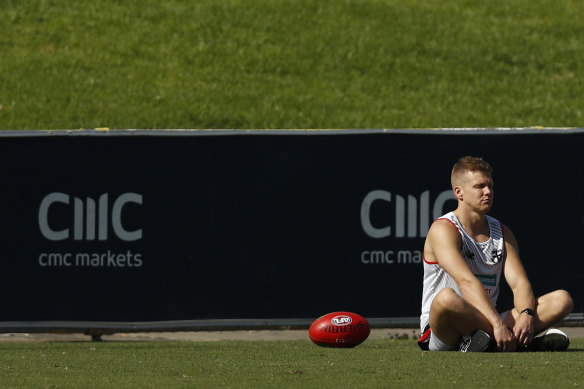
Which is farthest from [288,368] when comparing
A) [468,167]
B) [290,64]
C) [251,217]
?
[290,64]

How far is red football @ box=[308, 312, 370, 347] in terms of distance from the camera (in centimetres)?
854

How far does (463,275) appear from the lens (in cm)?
734

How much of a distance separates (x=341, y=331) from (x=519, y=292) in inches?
63.0

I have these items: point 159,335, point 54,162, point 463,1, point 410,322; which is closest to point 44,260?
point 54,162

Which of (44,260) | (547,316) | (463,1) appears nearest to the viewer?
(547,316)

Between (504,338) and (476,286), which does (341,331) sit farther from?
(504,338)

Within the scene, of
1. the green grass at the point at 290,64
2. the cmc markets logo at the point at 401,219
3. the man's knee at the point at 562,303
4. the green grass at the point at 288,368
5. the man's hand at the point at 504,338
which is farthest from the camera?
the green grass at the point at 290,64

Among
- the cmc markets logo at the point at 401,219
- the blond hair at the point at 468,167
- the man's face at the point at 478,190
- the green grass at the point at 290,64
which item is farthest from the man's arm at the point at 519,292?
the green grass at the point at 290,64

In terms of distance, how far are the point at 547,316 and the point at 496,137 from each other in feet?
10.7

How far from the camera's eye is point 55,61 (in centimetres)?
2233

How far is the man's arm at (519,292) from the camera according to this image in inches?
288

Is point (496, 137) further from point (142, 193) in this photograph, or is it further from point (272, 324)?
point (142, 193)

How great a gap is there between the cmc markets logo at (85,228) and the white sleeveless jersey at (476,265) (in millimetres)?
3462

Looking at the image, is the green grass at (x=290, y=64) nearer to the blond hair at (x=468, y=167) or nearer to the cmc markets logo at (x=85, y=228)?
the cmc markets logo at (x=85, y=228)
